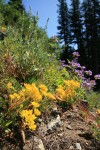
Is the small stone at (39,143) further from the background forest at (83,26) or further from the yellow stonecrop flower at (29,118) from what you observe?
the background forest at (83,26)

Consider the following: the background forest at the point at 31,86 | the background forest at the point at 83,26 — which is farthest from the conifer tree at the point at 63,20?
the background forest at the point at 31,86

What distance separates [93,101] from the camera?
242 inches

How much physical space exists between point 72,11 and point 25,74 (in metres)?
51.1

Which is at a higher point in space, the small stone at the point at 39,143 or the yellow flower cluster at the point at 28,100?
the yellow flower cluster at the point at 28,100

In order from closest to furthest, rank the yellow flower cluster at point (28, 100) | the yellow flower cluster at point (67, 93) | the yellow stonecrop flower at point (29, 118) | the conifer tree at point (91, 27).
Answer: the yellow stonecrop flower at point (29, 118)
the yellow flower cluster at point (28, 100)
the yellow flower cluster at point (67, 93)
the conifer tree at point (91, 27)

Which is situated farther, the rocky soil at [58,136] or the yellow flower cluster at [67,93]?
the yellow flower cluster at [67,93]

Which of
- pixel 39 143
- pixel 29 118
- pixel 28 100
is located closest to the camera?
pixel 29 118

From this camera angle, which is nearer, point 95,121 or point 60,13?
point 95,121

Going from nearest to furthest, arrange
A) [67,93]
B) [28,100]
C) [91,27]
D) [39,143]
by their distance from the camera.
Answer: [39,143] < [28,100] < [67,93] < [91,27]

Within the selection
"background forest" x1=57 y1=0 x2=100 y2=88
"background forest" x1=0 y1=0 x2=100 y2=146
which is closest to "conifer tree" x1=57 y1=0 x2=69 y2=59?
→ "background forest" x1=57 y1=0 x2=100 y2=88

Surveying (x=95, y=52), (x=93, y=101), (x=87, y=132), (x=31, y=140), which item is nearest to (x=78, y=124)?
(x=87, y=132)

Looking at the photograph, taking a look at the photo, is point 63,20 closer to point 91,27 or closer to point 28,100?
point 91,27

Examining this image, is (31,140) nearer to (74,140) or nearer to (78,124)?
(74,140)

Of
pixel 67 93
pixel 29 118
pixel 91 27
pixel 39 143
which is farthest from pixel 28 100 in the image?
pixel 91 27
